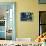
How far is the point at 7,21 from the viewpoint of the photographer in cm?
486

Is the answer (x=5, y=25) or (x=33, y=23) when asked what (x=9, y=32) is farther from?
(x=33, y=23)

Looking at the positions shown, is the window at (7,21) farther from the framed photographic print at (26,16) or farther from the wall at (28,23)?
the framed photographic print at (26,16)

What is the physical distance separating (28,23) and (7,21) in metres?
0.73

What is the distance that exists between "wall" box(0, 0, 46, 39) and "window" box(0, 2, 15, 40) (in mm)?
171

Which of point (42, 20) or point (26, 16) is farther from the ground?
point (26, 16)

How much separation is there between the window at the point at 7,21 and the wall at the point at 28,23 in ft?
0.56

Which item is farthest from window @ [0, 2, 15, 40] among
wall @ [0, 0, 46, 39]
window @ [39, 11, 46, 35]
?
window @ [39, 11, 46, 35]

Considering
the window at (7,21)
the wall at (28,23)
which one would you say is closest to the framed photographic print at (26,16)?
the wall at (28,23)

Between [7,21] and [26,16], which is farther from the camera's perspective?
[7,21]

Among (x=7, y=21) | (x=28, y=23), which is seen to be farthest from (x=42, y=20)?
(x=7, y=21)

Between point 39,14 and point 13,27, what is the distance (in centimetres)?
99

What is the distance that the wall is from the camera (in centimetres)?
472

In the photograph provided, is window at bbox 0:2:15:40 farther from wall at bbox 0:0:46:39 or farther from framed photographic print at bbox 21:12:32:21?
framed photographic print at bbox 21:12:32:21

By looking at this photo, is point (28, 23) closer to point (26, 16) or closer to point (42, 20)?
point (26, 16)
